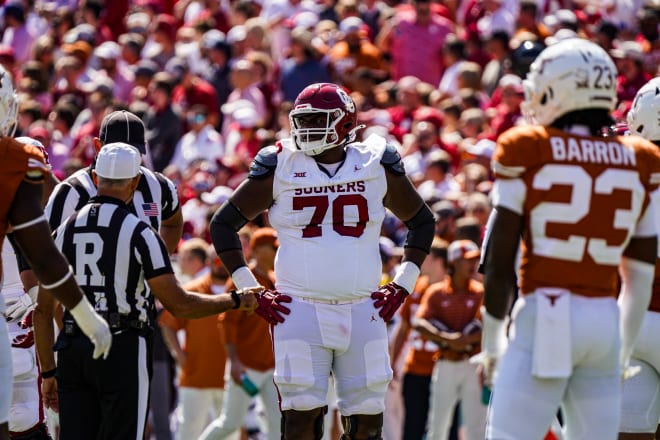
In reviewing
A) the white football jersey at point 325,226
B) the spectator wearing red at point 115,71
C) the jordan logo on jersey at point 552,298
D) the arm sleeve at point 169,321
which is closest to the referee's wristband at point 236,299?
the white football jersey at point 325,226

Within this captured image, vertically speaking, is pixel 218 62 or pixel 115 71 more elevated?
pixel 115 71

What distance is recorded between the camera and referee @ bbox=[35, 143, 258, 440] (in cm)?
642

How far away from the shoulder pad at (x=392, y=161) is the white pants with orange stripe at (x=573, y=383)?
5.82ft

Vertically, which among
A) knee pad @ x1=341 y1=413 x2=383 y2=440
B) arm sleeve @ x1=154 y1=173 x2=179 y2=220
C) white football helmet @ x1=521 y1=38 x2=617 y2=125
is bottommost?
knee pad @ x1=341 y1=413 x2=383 y2=440

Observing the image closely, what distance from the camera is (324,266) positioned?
266 inches

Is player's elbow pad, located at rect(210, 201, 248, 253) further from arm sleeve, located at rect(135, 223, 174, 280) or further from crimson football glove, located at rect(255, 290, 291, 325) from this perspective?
arm sleeve, located at rect(135, 223, 174, 280)

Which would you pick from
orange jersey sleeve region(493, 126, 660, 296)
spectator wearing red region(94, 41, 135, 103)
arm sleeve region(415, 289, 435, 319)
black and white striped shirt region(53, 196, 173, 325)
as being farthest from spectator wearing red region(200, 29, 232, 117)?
orange jersey sleeve region(493, 126, 660, 296)

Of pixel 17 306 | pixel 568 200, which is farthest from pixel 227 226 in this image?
pixel 568 200

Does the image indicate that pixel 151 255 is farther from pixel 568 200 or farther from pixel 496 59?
pixel 496 59

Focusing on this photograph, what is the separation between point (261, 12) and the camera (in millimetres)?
17781

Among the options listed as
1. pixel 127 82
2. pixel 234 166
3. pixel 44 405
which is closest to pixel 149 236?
pixel 44 405

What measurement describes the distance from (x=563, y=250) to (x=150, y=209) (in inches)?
103

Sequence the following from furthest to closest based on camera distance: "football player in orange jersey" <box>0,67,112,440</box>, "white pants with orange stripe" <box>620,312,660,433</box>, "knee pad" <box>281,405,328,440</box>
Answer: "knee pad" <box>281,405,328,440</box>
"white pants with orange stripe" <box>620,312,660,433</box>
"football player in orange jersey" <box>0,67,112,440</box>

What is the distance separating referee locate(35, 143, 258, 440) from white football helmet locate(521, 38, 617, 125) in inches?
71.9
